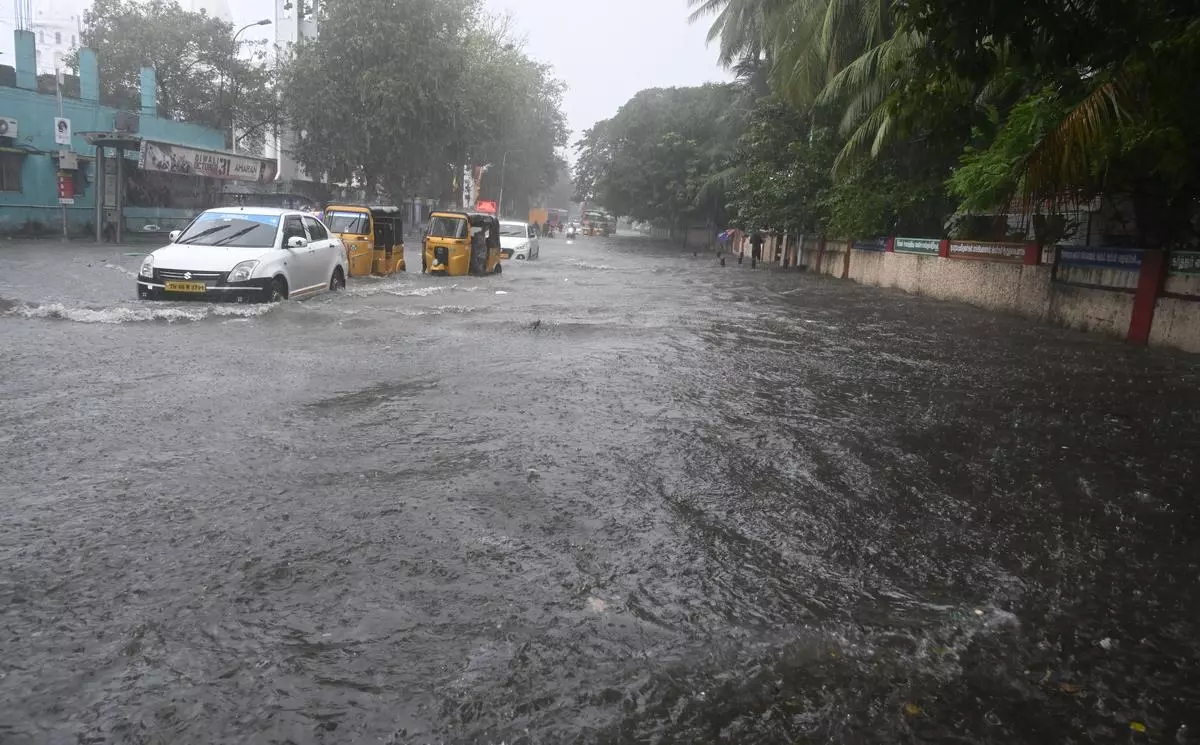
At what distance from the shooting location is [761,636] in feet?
10.6

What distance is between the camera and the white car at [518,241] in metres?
30.5

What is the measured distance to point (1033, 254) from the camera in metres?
15.1

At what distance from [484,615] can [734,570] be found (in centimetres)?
115

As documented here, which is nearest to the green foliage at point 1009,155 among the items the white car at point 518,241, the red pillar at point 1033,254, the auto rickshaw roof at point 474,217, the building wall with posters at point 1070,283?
the building wall with posters at point 1070,283

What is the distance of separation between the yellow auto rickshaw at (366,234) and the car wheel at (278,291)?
18.0ft

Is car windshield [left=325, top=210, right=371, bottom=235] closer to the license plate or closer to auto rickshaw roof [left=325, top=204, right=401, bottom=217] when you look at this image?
auto rickshaw roof [left=325, top=204, right=401, bottom=217]

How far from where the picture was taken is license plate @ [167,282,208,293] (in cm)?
1162

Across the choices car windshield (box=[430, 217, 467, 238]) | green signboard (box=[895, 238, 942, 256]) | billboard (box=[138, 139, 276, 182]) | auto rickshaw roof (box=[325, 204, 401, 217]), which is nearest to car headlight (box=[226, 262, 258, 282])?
auto rickshaw roof (box=[325, 204, 401, 217])

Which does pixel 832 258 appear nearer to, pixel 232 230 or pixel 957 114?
pixel 232 230

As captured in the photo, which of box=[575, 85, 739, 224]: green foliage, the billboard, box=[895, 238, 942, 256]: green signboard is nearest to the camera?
box=[895, 238, 942, 256]: green signboard

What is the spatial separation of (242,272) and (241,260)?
0.23 meters

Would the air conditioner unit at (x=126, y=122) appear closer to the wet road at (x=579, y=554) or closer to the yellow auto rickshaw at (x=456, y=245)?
the yellow auto rickshaw at (x=456, y=245)

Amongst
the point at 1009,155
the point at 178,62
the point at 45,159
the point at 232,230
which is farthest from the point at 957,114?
the point at 178,62

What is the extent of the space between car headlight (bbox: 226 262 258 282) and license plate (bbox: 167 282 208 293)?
365 millimetres
